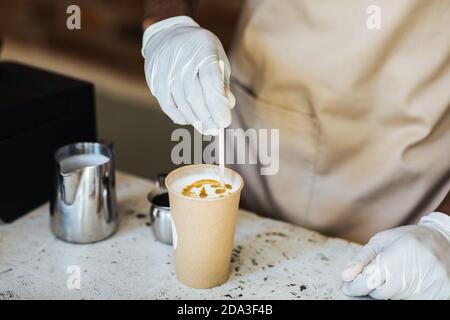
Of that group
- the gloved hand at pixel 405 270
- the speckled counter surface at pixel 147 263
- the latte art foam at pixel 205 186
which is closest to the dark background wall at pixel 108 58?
the speckled counter surface at pixel 147 263

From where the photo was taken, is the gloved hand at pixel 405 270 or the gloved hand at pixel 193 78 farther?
the gloved hand at pixel 193 78

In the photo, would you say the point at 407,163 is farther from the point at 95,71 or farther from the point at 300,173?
the point at 95,71

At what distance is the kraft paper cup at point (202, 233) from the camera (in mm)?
1087

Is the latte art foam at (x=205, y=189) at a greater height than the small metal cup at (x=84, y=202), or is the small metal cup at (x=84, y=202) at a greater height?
the latte art foam at (x=205, y=189)

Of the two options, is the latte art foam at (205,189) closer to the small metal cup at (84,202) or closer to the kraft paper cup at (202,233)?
the kraft paper cup at (202,233)

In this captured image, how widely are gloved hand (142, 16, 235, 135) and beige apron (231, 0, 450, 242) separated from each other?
0.87ft

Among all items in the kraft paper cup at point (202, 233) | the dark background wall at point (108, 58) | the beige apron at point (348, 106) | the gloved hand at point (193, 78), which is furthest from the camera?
the dark background wall at point (108, 58)

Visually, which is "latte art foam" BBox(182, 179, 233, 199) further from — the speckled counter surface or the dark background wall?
the dark background wall

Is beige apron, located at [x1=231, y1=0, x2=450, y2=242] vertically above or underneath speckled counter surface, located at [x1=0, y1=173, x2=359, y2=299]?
above

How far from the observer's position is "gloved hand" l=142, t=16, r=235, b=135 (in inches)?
48.0

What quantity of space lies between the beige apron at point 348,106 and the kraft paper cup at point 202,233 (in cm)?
40

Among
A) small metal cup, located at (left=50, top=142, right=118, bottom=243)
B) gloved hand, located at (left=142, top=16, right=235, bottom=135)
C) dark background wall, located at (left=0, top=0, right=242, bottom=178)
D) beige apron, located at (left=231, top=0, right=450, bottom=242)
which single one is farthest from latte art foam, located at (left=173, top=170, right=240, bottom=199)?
dark background wall, located at (left=0, top=0, right=242, bottom=178)

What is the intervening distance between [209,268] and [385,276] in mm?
363
